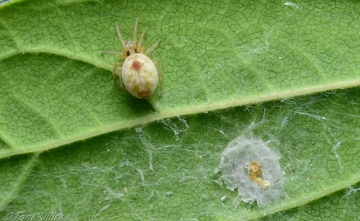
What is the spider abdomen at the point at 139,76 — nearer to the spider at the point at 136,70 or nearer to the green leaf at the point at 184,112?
the spider at the point at 136,70

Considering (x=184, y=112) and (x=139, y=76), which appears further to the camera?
(x=184, y=112)

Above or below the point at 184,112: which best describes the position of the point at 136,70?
above

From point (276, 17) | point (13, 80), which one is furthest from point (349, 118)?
point (13, 80)

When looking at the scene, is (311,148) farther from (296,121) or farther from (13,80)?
(13,80)

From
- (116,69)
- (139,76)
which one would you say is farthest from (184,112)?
(116,69)

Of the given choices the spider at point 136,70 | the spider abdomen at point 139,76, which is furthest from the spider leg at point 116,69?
the spider abdomen at point 139,76

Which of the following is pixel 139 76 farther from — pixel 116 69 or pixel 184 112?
pixel 184 112
